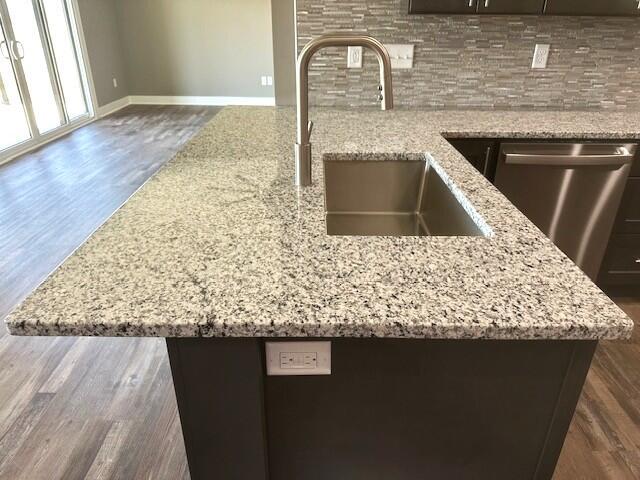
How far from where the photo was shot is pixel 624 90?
2.43m

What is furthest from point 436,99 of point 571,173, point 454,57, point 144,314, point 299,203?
point 144,314

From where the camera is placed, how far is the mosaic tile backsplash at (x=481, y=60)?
2244 mm

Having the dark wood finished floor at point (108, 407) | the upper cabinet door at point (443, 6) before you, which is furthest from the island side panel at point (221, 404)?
the upper cabinet door at point (443, 6)

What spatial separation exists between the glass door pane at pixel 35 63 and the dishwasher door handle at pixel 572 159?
5.22 metres

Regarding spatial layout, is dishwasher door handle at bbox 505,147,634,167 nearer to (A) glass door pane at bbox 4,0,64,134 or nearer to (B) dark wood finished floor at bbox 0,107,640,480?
(B) dark wood finished floor at bbox 0,107,640,480

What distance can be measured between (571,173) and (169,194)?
1789 mm

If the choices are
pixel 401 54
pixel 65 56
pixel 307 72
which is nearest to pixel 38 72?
pixel 65 56

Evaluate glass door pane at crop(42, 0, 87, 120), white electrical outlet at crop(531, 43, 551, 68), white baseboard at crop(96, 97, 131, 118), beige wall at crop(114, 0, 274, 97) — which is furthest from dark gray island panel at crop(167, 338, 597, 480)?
beige wall at crop(114, 0, 274, 97)

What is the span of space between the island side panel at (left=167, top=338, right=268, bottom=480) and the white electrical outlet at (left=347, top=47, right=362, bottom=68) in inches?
73.5

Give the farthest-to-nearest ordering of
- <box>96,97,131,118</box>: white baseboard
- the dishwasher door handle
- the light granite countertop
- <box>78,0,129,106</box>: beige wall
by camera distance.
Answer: <box>96,97,131,118</box>: white baseboard → <box>78,0,129,106</box>: beige wall → the dishwasher door handle → the light granite countertop

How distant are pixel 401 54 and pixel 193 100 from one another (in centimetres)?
602

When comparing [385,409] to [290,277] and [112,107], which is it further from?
[112,107]

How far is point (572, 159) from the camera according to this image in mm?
2031

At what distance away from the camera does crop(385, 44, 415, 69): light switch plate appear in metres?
2.29
